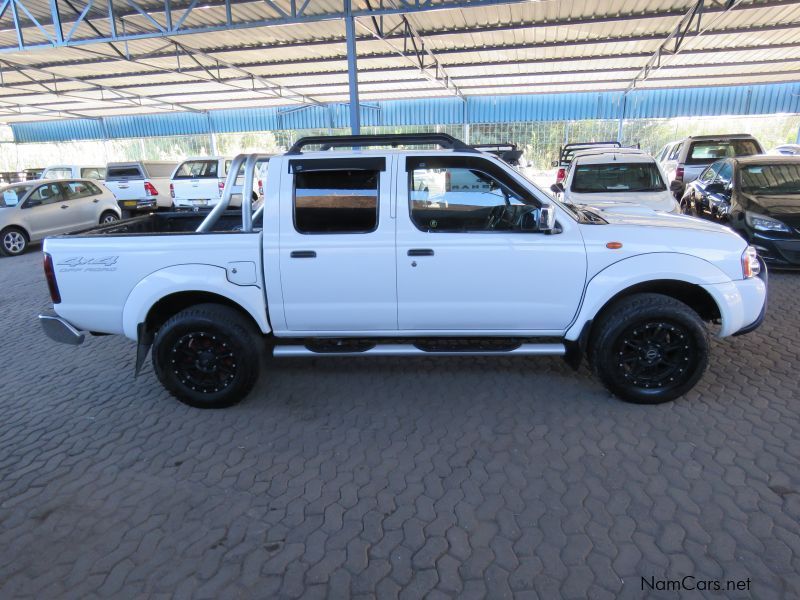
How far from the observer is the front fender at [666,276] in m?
3.70

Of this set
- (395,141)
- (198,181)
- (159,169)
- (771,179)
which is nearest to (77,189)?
(198,181)

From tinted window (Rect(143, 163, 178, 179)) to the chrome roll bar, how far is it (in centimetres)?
1414

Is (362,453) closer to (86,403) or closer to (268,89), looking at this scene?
(86,403)

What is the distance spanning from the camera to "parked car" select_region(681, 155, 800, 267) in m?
7.14

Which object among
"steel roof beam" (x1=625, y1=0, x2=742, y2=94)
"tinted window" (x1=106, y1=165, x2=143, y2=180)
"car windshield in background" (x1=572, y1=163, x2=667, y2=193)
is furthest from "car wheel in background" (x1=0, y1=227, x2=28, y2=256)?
"steel roof beam" (x1=625, y1=0, x2=742, y2=94)

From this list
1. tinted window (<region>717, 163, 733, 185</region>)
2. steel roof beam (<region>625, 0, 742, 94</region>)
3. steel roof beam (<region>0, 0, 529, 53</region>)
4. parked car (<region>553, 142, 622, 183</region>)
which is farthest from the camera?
parked car (<region>553, 142, 622, 183</region>)

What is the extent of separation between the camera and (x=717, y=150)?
1259 centimetres

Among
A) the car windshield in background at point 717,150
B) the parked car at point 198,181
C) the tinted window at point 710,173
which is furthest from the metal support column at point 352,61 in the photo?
the car windshield in background at point 717,150

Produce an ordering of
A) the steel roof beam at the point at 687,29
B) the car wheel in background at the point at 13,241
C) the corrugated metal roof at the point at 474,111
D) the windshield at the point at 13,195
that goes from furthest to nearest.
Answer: the corrugated metal roof at the point at 474,111, the steel roof beam at the point at 687,29, the car wheel in background at the point at 13,241, the windshield at the point at 13,195

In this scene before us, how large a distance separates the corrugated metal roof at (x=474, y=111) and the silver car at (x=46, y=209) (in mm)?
13732

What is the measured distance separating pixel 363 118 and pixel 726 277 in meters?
24.3

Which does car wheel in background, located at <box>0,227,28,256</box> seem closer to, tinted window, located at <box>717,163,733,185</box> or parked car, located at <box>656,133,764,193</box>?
tinted window, located at <box>717,163,733,185</box>

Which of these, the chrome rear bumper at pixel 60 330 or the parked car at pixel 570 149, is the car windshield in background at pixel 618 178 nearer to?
the parked car at pixel 570 149

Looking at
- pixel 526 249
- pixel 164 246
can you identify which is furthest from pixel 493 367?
pixel 164 246
